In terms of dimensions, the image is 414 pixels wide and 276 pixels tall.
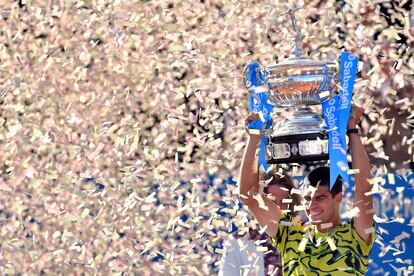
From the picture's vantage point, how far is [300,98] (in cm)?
677

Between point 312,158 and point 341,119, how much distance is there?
0.36m

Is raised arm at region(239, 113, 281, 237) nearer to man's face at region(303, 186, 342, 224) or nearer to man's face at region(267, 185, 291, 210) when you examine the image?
man's face at region(303, 186, 342, 224)

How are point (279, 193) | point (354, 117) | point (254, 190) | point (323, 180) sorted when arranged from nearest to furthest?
point (354, 117), point (323, 180), point (254, 190), point (279, 193)

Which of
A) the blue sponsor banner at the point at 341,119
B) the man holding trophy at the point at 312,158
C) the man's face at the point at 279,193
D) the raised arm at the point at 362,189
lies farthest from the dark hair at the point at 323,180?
the man's face at the point at 279,193

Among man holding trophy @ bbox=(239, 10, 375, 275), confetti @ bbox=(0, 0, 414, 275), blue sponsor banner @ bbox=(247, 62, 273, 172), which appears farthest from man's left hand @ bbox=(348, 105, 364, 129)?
confetti @ bbox=(0, 0, 414, 275)

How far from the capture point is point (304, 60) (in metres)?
6.73

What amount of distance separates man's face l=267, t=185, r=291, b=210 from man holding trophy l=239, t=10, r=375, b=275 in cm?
46

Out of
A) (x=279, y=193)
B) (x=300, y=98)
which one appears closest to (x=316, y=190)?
(x=300, y=98)

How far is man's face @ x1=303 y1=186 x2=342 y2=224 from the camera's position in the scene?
21.4 ft

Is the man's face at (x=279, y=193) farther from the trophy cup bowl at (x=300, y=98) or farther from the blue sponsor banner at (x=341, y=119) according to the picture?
the blue sponsor banner at (x=341, y=119)

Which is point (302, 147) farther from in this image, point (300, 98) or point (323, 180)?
point (300, 98)

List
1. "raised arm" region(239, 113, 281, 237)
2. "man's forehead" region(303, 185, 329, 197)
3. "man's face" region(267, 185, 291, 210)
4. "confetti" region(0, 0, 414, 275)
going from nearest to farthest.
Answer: "man's forehead" region(303, 185, 329, 197) < "raised arm" region(239, 113, 281, 237) < "man's face" region(267, 185, 291, 210) < "confetti" region(0, 0, 414, 275)

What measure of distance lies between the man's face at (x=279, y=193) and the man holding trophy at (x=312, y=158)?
0.46 m

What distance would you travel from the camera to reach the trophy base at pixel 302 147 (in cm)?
656
